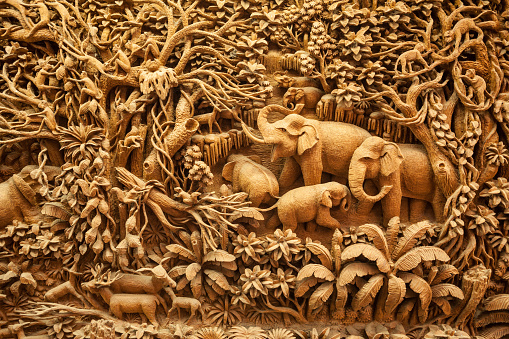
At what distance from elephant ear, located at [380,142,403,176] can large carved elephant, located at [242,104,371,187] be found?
0.14 metres

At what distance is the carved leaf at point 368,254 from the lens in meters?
2.47

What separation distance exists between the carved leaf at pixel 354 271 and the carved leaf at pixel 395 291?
0.29 ft

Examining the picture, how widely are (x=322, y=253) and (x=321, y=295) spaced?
0.21 metres

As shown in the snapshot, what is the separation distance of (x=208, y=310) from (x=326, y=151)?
3.41 feet

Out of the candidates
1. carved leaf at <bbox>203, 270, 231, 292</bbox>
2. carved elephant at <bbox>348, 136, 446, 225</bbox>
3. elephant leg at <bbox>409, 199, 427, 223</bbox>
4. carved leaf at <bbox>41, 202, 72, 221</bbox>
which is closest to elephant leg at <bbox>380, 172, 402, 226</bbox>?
carved elephant at <bbox>348, 136, 446, 225</bbox>

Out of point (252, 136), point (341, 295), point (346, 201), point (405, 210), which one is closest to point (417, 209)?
point (405, 210)

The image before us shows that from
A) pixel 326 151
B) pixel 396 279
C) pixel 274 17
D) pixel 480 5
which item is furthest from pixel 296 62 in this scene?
pixel 396 279

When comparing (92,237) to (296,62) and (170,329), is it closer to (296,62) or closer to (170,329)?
(170,329)

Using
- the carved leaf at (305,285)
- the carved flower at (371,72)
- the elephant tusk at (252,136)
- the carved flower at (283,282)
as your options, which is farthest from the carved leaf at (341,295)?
the carved flower at (371,72)

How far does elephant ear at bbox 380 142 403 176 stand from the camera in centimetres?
258

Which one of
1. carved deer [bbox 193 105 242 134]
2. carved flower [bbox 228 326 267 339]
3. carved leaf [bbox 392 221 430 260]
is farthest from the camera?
carved deer [bbox 193 105 242 134]

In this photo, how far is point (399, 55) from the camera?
2.74 m

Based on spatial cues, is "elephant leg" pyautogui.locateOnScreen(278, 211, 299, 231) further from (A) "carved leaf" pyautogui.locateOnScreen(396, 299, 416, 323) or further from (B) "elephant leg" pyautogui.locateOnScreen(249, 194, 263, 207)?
(A) "carved leaf" pyautogui.locateOnScreen(396, 299, 416, 323)

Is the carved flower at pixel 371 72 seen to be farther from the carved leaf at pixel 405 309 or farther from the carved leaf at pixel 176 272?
the carved leaf at pixel 176 272
